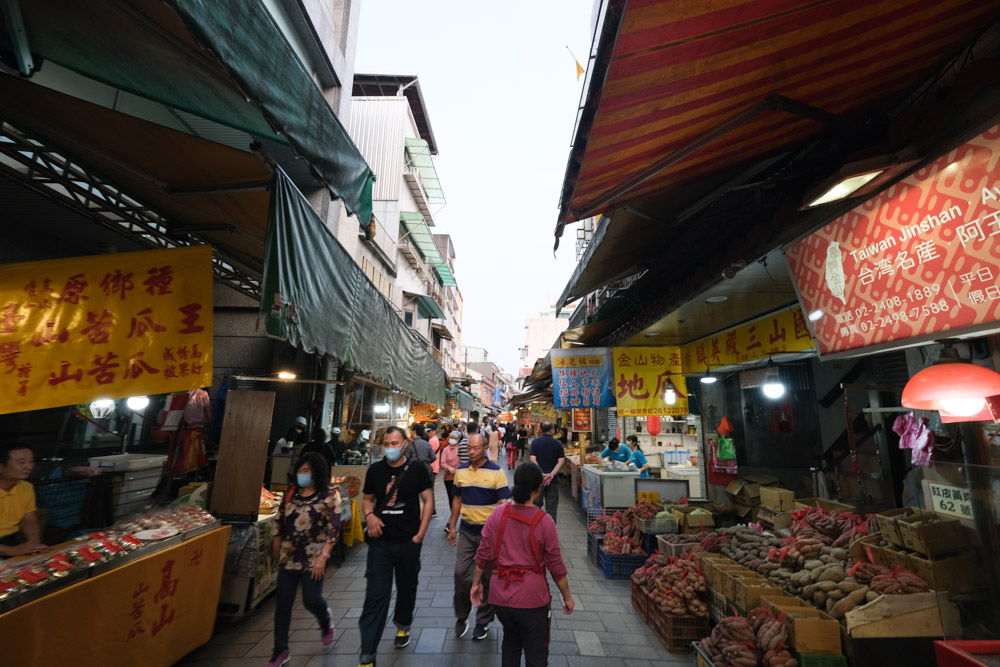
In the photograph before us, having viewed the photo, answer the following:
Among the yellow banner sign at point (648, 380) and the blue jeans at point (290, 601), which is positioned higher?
the yellow banner sign at point (648, 380)

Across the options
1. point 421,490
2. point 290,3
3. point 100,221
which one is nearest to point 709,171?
point 421,490

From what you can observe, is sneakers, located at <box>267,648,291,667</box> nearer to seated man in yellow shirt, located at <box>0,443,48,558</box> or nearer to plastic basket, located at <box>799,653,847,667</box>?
seated man in yellow shirt, located at <box>0,443,48,558</box>

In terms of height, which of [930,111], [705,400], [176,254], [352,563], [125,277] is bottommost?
[352,563]

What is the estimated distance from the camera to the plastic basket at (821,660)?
11.0 feet

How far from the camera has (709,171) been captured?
12.1ft

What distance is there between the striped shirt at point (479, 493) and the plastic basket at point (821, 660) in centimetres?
274

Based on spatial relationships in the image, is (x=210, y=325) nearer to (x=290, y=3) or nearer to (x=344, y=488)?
(x=344, y=488)

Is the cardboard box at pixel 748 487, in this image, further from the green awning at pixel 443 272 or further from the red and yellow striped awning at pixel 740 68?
the green awning at pixel 443 272

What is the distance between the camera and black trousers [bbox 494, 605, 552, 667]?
9.87 feet

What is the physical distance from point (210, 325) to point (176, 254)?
0.69 m

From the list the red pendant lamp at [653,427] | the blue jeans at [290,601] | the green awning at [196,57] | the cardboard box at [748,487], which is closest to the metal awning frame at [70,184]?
the green awning at [196,57]

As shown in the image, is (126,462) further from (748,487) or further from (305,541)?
(748,487)

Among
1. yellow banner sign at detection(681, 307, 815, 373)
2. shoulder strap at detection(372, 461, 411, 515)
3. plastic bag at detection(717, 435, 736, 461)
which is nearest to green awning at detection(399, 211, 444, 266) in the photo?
yellow banner sign at detection(681, 307, 815, 373)

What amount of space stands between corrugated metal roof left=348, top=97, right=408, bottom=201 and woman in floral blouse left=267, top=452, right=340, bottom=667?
51.8 feet
